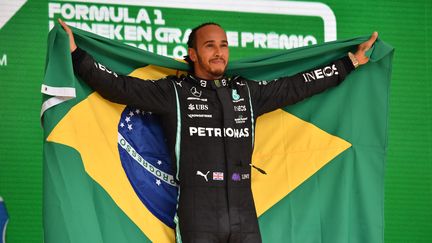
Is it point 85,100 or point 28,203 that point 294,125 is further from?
point 28,203

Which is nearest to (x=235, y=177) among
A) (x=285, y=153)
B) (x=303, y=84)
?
(x=285, y=153)

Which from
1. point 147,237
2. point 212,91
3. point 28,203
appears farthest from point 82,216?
point 28,203

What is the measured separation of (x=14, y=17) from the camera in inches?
177

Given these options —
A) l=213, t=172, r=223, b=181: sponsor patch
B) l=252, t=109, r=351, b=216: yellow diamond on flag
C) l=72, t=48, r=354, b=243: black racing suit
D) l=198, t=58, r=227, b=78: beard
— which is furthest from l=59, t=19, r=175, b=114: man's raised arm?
l=252, t=109, r=351, b=216: yellow diamond on flag

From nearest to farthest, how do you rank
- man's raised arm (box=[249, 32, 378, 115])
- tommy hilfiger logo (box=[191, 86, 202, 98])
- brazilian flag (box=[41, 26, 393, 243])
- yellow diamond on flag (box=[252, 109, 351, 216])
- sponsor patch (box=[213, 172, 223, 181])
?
brazilian flag (box=[41, 26, 393, 243])
sponsor patch (box=[213, 172, 223, 181])
tommy hilfiger logo (box=[191, 86, 202, 98])
man's raised arm (box=[249, 32, 378, 115])
yellow diamond on flag (box=[252, 109, 351, 216])

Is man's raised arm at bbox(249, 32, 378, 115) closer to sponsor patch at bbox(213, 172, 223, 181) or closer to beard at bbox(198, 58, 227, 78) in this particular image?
beard at bbox(198, 58, 227, 78)

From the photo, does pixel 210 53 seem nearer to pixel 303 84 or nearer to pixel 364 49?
pixel 303 84

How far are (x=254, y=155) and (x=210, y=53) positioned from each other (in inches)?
19.9

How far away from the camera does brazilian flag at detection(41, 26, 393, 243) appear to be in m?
3.43

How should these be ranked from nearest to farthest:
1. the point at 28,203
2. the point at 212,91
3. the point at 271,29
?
1. the point at 212,91
2. the point at 28,203
3. the point at 271,29

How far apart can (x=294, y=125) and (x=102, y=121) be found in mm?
887

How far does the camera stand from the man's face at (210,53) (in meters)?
3.70

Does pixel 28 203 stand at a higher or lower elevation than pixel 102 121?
lower

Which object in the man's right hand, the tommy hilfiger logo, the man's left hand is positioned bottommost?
Result: the tommy hilfiger logo
